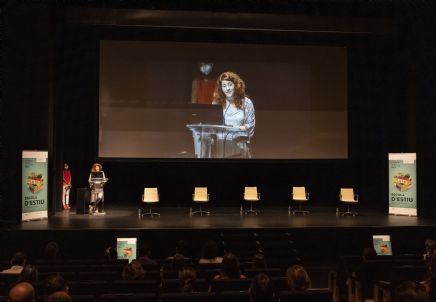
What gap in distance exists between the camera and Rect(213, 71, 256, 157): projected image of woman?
36.7 ft

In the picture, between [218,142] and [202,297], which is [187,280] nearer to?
→ [202,297]

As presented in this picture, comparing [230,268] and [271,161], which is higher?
[271,161]

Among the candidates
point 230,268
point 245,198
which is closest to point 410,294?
point 230,268

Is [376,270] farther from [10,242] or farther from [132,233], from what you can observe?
[10,242]

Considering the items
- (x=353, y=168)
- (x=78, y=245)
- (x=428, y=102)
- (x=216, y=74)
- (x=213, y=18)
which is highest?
(x=213, y=18)

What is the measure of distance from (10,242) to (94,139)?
4.33 m

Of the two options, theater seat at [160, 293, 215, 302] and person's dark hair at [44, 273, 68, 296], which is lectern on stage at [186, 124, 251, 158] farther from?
theater seat at [160, 293, 215, 302]

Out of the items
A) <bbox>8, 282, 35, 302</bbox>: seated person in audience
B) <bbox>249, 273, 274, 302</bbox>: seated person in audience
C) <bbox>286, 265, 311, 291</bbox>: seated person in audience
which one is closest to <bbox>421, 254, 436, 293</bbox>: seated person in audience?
<bbox>286, 265, 311, 291</bbox>: seated person in audience

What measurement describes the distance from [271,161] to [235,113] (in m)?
1.49

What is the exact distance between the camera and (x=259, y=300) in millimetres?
3170

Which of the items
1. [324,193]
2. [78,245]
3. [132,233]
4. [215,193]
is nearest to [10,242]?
[78,245]

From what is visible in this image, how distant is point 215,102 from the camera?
11203 millimetres

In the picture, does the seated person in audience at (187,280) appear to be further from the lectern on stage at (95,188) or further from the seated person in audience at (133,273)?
the lectern on stage at (95,188)

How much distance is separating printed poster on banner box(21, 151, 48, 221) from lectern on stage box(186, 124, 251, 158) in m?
3.63
